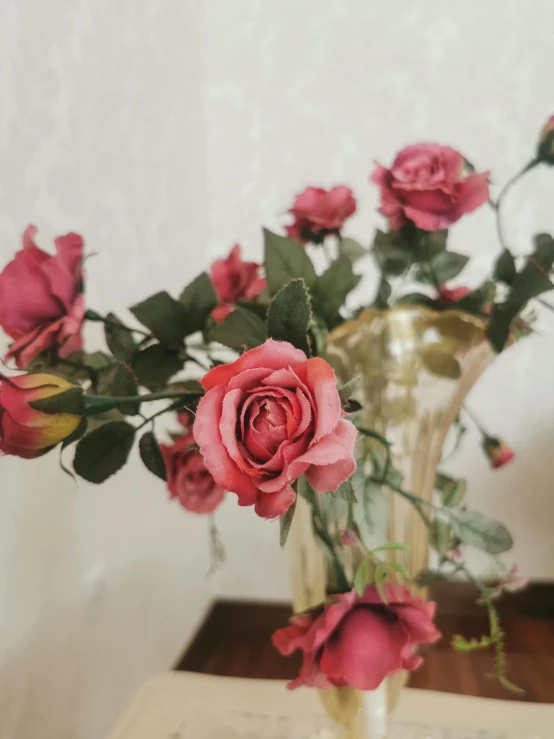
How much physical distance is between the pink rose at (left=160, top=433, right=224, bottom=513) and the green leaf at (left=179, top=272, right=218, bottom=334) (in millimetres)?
100

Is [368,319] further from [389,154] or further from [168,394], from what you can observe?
[389,154]

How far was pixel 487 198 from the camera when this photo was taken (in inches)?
17.8

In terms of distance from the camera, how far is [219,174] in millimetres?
1272

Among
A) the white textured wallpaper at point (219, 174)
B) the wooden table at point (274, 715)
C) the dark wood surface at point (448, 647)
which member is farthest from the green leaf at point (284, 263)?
the dark wood surface at point (448, 647)

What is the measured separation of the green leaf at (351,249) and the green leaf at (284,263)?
11cm

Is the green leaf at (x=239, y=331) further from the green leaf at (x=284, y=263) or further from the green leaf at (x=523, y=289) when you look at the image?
the green leaf at (x=523, y=289)

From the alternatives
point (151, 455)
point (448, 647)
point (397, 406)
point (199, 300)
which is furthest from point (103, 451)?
point (448, 647)

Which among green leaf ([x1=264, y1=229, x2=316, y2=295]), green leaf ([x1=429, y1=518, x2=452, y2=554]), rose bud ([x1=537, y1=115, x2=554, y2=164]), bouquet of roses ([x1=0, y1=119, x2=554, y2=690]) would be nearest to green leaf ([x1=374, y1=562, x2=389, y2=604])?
bouquet of roses ([x1=0, y1=119, x2=554, y2=690])

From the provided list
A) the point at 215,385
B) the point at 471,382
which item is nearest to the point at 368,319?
the point at 471,382

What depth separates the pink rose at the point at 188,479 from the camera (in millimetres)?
493

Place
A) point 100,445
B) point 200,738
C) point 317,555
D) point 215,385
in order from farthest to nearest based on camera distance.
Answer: point 200,738, point 317,555, point 100,445, point 215,385

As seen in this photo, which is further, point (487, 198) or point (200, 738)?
point (200, 738)

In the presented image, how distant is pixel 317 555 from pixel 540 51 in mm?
1097

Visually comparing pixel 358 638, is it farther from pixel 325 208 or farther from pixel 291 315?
pixel 325 208
